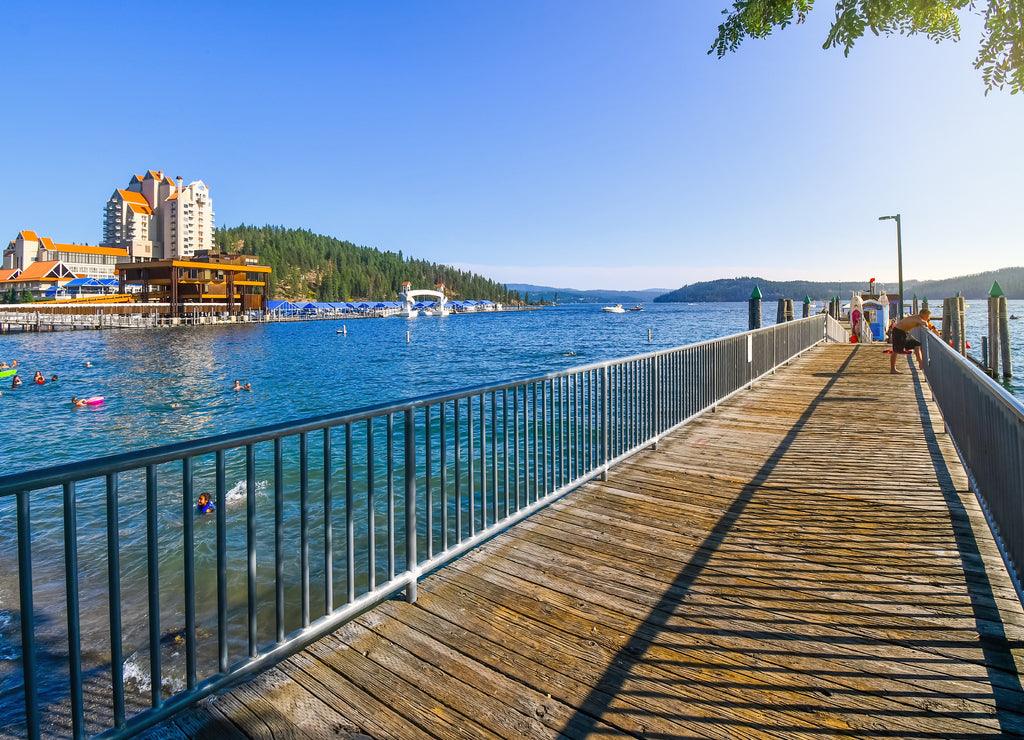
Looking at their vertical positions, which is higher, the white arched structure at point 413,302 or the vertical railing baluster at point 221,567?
the white arched structure at point 413,302

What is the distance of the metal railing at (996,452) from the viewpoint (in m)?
3.01

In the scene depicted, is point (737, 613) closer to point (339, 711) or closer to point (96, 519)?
point (339, 711)

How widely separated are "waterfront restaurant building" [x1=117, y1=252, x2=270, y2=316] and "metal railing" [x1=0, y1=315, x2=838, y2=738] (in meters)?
96.9

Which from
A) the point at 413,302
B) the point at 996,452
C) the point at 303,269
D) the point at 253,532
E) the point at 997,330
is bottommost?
the point at 253,532

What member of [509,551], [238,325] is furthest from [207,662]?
[238,325]

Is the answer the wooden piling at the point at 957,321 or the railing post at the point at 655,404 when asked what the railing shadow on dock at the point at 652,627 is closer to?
the railing post at the point at 655,404

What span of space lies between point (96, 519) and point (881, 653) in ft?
38.3

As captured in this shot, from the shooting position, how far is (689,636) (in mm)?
3047

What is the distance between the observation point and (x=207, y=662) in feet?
17.6

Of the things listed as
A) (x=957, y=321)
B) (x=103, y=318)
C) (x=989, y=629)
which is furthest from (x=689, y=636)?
(x=103, y=318)

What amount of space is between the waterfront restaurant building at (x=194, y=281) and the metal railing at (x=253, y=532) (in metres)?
96.9

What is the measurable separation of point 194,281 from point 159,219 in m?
67.4

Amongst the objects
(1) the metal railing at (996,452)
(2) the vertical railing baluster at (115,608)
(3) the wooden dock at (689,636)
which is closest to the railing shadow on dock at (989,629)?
(3) the wooden dock at (689,636)

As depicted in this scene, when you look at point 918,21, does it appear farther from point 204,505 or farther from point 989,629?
point 204,505
